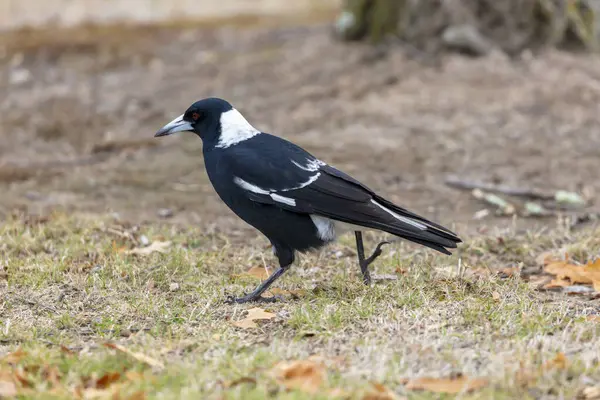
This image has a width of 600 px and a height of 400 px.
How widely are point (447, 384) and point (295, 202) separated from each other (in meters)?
1.70

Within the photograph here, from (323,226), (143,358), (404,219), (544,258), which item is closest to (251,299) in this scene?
(323,226)

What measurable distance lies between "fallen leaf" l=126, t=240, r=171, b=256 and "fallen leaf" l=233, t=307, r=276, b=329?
1.40 m

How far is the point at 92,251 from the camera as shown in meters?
5.78

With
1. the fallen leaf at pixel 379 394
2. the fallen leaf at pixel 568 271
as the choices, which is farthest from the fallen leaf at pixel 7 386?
the fallen leaf at pixel 568 271

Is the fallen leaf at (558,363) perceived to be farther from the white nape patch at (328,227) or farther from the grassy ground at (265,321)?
the white nape patch at (328,227)

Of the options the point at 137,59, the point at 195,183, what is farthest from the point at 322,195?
the point at 137,59

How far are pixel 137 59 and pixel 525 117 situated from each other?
21.0ft

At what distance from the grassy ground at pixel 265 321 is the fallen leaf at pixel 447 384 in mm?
26

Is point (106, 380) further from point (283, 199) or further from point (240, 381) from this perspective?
point (283, 199)

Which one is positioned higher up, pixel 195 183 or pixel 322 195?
pixel 322 195

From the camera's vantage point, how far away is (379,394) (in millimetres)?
3457

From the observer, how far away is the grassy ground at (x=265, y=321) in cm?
364

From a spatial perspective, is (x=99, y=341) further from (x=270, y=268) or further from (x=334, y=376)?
(x=270, y=268)

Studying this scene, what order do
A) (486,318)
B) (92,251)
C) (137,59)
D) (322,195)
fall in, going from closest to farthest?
1. (486,318)
2. (322,195)
3. (92,251)
4. (137,59)
